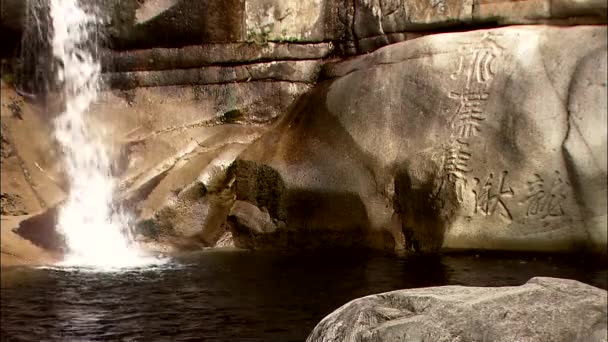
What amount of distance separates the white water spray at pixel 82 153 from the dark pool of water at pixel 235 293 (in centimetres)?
131

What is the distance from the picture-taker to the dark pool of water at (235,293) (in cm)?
366

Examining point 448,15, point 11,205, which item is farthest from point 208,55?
point 448,15

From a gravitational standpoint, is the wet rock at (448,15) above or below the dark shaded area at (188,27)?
below

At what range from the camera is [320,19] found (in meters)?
6.99

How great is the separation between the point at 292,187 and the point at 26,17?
13.5 ft

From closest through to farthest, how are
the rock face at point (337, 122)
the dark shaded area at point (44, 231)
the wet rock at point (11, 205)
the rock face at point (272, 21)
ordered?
the rock face at point (337, 122)
the rock face at point (272, 21)
the dark shaded area at point (44, 231)
the wet rock at point (11, 205)

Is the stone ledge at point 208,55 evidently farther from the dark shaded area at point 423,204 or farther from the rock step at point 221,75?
the dark shaded area at point 423,204

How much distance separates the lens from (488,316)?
102 inches

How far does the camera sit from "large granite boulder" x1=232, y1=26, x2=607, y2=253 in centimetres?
268

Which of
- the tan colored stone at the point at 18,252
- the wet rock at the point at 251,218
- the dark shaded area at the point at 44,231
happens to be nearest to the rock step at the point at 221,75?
the wet rock at the point at 251,218

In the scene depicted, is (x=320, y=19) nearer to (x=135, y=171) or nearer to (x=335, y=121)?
(x=335, y=121)

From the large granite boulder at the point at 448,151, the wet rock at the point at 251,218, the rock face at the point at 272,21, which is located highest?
the rock face at the point at 272,21

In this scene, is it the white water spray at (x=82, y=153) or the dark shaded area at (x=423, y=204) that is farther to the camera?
the white water spray at (x=82, y=153)

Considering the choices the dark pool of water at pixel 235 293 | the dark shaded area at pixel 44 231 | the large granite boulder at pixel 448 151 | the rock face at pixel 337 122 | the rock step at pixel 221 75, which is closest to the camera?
the large granite boulder at pixel 448 151
